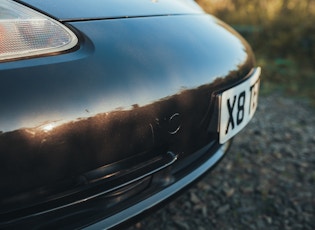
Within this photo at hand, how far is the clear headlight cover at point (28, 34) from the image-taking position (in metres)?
0.86

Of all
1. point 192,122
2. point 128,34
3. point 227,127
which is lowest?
point 227,127

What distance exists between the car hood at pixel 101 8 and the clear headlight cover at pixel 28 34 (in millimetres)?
37

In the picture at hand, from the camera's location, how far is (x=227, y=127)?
129 centimetres

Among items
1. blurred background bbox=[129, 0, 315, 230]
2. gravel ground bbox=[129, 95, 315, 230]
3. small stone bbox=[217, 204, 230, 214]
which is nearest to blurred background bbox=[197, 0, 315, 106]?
blurred background bbox=[129, 0, 315, 230]

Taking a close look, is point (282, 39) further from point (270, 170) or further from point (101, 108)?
point (101, 108)

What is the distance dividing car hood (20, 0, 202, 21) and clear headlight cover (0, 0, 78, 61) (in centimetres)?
4

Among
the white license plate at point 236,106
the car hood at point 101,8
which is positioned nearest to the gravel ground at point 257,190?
the white license plate at point 236,106

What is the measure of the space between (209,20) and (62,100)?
0.85 m

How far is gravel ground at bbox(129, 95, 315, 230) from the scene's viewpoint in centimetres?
162

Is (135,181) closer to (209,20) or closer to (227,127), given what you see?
(227,127)

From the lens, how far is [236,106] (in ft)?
4.26

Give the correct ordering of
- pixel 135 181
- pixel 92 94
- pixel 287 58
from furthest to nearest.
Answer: pixel 287 58
pixel 135 181
pixel 92 94

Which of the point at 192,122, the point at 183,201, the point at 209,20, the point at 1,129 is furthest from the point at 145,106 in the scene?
the point at 183,201

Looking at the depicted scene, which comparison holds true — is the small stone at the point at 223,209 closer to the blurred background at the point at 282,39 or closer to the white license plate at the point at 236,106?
the white license plate at the point at 236,106
